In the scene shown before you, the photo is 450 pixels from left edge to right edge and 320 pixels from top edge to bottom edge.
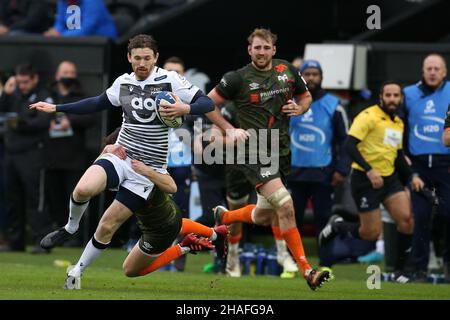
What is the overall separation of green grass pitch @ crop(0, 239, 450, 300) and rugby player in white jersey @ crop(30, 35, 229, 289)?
24.0 inches

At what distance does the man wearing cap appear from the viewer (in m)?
17.1

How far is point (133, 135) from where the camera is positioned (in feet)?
41.1

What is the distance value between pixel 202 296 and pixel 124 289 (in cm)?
96

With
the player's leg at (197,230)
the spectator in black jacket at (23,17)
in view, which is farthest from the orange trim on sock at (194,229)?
the spectator in black jacket at (23,17)

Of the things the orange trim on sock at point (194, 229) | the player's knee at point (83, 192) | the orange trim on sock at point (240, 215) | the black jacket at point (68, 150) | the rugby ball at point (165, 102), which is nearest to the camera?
the player's knee at point (83, 192)

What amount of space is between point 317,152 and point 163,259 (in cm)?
438

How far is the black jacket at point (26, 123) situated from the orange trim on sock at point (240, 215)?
4346 mm

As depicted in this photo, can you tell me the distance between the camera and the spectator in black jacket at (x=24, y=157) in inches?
733

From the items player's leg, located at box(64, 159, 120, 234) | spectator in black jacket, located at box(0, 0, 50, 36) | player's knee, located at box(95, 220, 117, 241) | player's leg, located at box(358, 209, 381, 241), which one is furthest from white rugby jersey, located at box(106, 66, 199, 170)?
spectator in black jacket, located at box(0, 0, 50, 36)

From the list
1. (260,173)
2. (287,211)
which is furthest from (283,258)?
(287,211)

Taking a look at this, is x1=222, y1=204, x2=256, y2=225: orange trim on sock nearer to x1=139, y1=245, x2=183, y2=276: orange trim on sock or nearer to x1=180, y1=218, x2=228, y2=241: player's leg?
x1=180, y1=218, x2=228, y2=241: player's leg

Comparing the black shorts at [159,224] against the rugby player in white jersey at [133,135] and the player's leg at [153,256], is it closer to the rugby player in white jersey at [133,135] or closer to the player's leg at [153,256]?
the player's leg at [153,256]

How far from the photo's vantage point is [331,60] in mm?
18625

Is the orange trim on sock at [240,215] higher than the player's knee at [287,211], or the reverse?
the player's knee at [287,211]
